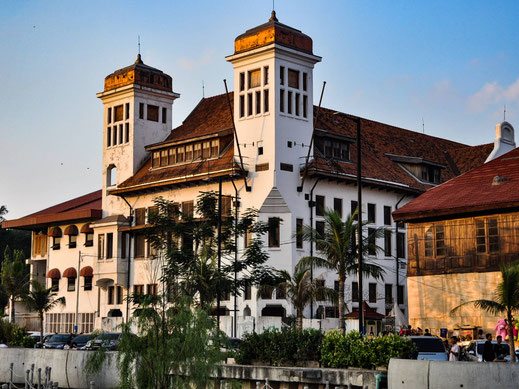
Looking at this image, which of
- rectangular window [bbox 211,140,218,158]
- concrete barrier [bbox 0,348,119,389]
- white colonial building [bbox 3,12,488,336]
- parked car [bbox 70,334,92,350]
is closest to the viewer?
concrete barrier [bbox 0,348,119,389]

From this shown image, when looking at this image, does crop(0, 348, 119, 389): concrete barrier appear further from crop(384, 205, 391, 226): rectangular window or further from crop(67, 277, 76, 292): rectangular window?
crop(67, 277, 76, 292): rectangular window

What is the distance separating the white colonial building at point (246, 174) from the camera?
188ft

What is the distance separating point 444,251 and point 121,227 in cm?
2899

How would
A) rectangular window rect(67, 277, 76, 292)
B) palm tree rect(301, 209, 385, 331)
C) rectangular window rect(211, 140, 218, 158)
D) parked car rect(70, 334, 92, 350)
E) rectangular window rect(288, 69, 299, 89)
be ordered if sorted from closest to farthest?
1. palm tree rect(301, 209, 385, 331)
2. parked car rect(70, 334, 92, 350)
3. rectangular window rect(288, 69, 299, 89)
4. rectangular window rect(211, 140, 218, 158)
5. rectangular window rect(67, 277, 76, 292)

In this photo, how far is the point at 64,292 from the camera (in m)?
71.8

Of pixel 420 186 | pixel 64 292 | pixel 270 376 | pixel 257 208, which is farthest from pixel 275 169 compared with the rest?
pixel 270 376

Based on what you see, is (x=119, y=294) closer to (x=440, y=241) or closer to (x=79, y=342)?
(x=79, y=342)

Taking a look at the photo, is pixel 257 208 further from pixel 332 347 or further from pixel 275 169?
pixel 332 347

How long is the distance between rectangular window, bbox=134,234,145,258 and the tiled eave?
5351mm

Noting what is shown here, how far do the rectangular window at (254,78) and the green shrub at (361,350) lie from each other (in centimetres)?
3267

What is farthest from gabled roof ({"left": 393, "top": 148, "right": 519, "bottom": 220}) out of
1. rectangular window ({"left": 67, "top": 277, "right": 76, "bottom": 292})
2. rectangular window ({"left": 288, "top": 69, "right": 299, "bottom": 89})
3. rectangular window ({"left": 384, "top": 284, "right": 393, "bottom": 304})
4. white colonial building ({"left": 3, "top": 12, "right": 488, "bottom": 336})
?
rectangular window ({"left": 67, "top": 277, "right": 76, "bottom": 292})

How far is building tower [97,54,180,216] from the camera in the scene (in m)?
67.8

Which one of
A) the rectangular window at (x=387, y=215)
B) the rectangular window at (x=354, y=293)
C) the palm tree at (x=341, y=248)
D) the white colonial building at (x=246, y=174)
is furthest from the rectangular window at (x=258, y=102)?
the palm tree at (x=341, y=248)

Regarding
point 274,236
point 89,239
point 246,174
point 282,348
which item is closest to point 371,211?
point 274,236
